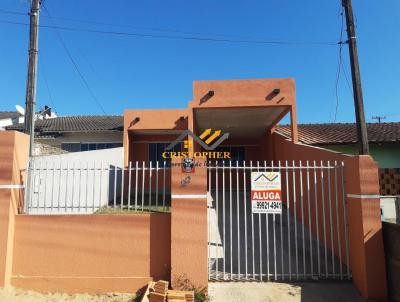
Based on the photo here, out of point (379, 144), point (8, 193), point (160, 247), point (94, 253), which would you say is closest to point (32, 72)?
point (8, 193)

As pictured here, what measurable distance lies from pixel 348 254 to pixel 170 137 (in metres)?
10.4

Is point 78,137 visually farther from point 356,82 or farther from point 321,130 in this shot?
point 356,82

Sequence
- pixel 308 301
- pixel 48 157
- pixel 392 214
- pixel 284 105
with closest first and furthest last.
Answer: pixel 308 301 < pixel 48 157 < pixel 392 214 < pixel 284 105

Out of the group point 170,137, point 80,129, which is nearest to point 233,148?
point 170,137

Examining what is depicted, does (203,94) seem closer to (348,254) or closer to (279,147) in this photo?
(279,147)

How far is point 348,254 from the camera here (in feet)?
19.2

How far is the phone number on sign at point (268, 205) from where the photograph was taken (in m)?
5.90

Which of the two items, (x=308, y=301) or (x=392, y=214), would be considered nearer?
(x=308, y=301)

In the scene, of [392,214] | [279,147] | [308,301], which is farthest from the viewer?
[279,147]

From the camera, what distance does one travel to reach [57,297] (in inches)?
217

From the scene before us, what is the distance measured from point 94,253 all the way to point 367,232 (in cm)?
468

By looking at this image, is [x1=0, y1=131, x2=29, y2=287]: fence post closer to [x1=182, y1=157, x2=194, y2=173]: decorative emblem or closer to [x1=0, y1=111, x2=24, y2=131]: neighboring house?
[x1=182, y1=157, x2=194, y2=173]: decorative emblem

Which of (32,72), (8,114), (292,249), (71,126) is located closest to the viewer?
(292,249)

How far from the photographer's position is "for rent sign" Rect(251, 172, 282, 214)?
5930 mm
